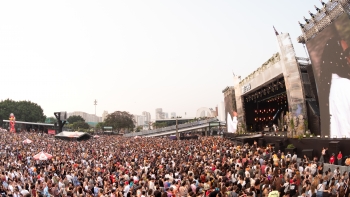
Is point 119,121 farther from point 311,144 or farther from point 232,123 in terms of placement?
point 311,144

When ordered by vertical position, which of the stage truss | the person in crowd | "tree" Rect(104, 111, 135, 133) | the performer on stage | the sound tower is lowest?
the person in crowd

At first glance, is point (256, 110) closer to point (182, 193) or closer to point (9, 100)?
point (182, 193)

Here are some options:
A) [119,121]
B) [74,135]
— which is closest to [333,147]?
[74,135]

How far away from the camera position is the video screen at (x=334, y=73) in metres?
16.6

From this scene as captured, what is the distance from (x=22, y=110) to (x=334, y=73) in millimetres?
102946

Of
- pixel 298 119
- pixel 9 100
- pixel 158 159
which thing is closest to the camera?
pixel 158 159

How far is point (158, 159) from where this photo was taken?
68.5 ft

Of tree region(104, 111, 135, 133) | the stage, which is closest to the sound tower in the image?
the stage

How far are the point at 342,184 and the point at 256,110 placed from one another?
30.5m

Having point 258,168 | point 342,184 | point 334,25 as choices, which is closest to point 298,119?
point 334,25

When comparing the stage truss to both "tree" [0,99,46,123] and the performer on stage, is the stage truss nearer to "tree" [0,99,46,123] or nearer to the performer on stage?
the performer on stage

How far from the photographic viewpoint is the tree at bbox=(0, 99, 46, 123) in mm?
98938

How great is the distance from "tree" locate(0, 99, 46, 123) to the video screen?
327 ft

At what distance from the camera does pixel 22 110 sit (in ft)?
335
